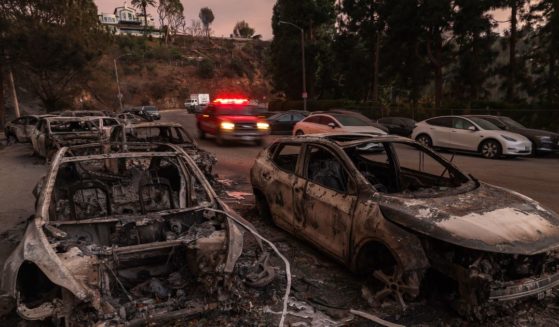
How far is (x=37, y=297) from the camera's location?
3.32 metres

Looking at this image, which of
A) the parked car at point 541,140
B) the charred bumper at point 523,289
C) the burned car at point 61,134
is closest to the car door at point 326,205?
the charred bumper at point 523,289

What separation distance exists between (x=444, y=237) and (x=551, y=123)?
21.0 metres

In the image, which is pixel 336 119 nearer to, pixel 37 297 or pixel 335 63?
pixel 37 297

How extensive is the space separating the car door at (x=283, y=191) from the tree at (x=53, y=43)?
1044 inches

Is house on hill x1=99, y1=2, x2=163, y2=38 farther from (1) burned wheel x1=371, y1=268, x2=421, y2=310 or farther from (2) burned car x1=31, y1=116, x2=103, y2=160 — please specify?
(1) burned wheel x1=371, y1=268, x2=421, y2=310

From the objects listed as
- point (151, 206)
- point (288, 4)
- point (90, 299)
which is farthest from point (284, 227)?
point (288, 4)

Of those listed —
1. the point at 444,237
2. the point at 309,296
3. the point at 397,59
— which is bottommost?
the point at 309,296

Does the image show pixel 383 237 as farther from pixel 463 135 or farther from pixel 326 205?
pixel 463 135

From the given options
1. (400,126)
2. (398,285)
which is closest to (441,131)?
(400,126)

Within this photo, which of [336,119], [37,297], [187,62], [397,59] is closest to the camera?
[37,297]

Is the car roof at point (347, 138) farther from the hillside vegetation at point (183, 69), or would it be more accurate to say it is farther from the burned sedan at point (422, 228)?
the hillside vegetation at point (183, 69)

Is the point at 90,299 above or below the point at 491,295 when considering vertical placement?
above

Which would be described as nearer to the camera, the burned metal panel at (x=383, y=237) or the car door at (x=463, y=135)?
the burned metal panel at (x=383, y=237)

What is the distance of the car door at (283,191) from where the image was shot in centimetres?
539
